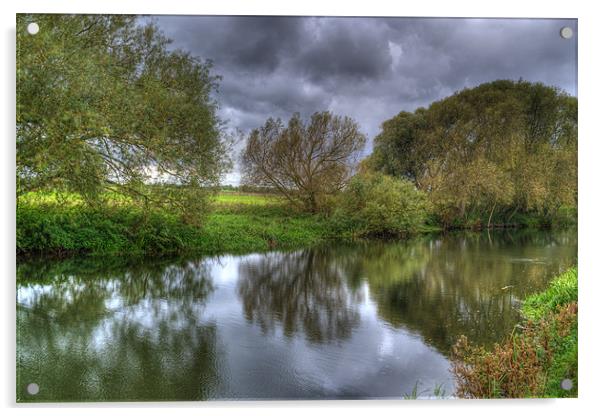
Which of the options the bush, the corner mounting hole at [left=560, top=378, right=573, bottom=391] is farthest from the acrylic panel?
the bush

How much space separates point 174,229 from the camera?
6543 mm

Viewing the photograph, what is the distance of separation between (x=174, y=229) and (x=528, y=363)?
4.81 m

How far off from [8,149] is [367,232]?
21.9 ft

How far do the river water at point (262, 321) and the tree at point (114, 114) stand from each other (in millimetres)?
1157

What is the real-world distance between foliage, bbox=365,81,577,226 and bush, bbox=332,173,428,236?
15.9 inches

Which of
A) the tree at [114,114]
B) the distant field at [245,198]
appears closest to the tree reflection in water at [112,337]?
the tree at [114,114]

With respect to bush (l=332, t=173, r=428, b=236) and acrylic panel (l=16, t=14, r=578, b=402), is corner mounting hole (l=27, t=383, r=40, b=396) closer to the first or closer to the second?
acrylic panel (l=16, t=14, r=578, b=402)

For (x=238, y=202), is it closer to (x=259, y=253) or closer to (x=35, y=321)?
(x=259, y=253)

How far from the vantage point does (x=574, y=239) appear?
4711mm

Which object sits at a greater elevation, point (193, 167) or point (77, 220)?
point (193, 167)

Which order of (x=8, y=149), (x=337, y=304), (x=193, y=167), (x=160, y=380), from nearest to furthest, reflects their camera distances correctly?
(x=160, y=380) → (x=8, y=149) → (x=337, y=304) → (x=193, y=167)

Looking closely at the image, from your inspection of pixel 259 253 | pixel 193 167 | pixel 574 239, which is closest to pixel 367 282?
pixel 259 253

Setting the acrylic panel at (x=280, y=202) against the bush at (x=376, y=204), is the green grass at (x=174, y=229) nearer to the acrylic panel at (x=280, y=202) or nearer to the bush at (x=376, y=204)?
the acrylic panel at (x=280, y=202)

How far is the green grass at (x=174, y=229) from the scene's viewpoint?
19.9ft
